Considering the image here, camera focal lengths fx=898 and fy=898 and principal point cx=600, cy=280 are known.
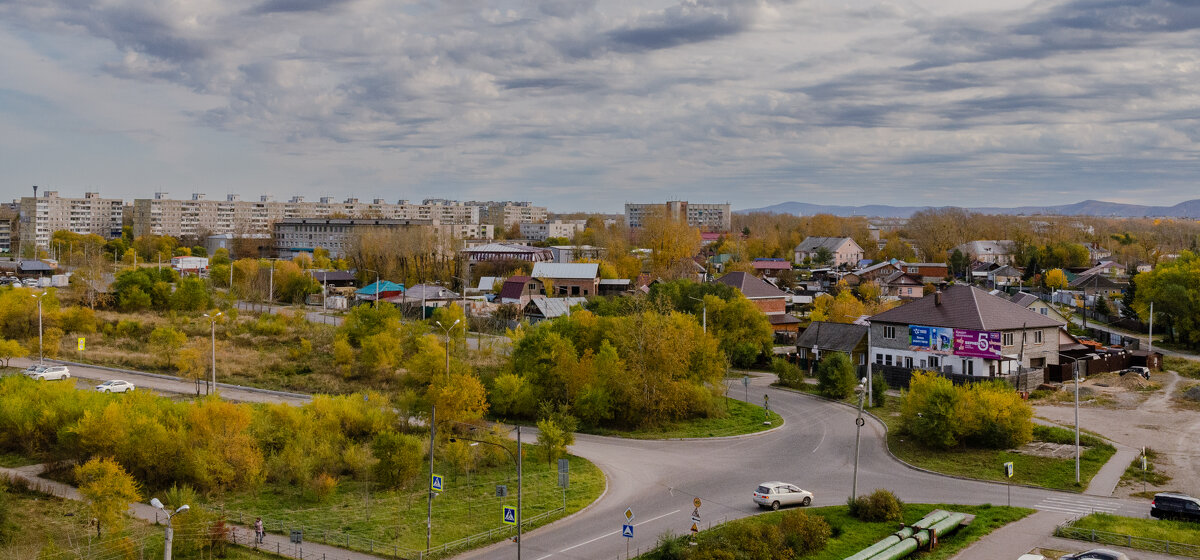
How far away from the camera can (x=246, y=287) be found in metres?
87.9

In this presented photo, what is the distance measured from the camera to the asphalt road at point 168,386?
47.8 metres

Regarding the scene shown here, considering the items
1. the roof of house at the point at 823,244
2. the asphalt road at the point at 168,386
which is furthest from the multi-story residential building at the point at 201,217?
the asphalt road at the point at 168,386

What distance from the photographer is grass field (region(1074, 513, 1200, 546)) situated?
24828 millimetres

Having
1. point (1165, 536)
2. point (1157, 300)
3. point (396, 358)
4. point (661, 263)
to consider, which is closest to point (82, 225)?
point (661, 263)

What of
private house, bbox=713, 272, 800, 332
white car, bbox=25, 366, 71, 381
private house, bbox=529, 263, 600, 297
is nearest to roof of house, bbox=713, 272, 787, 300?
private house, bbox=713, 272, 800, 332

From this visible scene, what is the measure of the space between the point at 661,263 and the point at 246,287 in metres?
46.2

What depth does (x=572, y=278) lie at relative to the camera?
302 ft

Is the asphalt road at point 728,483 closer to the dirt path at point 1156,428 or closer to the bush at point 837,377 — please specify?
the dirt path at point 1156,428

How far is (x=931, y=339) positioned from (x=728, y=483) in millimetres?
22843

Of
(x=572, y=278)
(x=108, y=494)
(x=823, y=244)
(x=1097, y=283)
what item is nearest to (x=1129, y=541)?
(x=108, y=494)

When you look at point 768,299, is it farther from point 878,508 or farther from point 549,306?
point 878,508

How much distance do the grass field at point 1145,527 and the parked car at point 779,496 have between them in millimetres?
7951

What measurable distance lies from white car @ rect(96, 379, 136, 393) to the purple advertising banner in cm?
4380

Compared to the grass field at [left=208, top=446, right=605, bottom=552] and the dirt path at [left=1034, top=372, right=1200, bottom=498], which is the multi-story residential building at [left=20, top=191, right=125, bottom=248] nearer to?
the grass field at [left=208, top=446, right=605, bottom=552]
